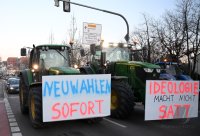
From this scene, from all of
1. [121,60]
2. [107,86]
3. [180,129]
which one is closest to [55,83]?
[107,86]

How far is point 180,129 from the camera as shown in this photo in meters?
10.6

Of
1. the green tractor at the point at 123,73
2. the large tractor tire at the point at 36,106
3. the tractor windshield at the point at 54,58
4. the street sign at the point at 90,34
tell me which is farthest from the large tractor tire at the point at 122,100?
the street sign at the point at 90,34

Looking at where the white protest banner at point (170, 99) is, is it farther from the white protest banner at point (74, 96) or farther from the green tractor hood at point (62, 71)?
the green tractor hood at point (62, 71)

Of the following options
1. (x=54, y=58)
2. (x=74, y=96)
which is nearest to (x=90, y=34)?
(x=54, y=58)

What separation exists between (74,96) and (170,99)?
8.95 feet

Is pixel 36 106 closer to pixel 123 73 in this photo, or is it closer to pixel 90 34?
pixel 123 73

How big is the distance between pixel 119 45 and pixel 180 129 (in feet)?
16.0

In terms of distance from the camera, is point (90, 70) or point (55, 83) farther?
point (90, 70)

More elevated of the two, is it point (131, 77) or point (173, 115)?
point (131, 77)

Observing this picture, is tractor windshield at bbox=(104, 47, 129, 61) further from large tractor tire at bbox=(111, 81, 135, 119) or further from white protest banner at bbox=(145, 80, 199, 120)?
white protest banner at bbox=(145, 80, 199, 120)

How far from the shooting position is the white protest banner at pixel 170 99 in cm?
964

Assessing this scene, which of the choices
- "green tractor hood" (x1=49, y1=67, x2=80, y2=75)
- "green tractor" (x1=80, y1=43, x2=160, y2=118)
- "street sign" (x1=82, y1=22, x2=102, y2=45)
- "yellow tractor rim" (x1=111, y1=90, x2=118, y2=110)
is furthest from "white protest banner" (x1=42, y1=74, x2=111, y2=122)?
"street sign" (x1=82, y1=22, x2=102, y2=45)

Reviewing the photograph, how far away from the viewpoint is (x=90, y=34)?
16.8 metres

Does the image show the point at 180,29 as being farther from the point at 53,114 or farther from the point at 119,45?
the point at 53,114
